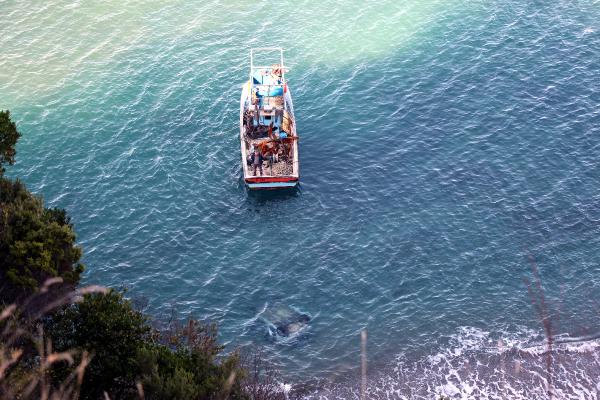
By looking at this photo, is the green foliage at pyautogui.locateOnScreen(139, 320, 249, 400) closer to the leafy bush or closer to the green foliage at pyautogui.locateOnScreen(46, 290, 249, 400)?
the green foliage at pyautogui.locateOnScreen(46, 290, 249, 400)

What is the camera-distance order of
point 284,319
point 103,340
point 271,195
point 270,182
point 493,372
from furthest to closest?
point 271,195
point 270,182
point 284,319
point 493,372
point 103,340

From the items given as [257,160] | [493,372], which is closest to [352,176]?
[257,160]

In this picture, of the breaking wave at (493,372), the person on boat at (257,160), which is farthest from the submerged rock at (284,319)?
the person on boat at (257,160)

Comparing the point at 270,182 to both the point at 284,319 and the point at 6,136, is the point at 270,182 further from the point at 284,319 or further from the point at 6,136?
the point at 6,136

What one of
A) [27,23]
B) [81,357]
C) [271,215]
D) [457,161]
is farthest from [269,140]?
[27,23]

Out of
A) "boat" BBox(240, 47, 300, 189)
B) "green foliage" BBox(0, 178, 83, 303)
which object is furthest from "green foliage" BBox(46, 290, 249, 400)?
"boat" BBox(240, 47, 300, 189)

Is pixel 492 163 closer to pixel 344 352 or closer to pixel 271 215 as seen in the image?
pixel 271 215
